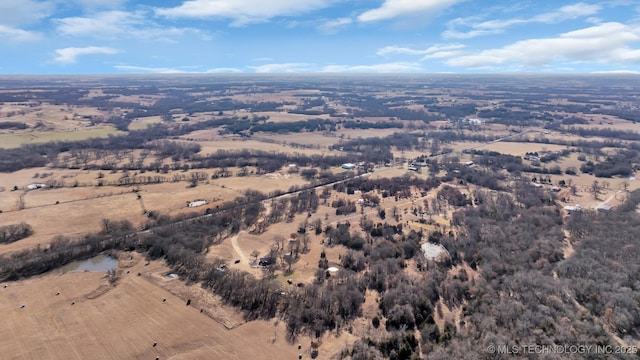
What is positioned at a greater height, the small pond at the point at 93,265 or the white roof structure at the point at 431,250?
the white roof structure at the point at 431,250

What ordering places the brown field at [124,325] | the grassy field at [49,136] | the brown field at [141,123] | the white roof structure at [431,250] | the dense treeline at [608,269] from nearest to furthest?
the brown field at [124,325] → the dense treeline at [608,269] → the white roof structure at [431,250] → the grassy field at [49,136] → the brown field at [141,123]

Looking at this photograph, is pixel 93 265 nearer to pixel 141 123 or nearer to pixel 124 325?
pixel 124 325

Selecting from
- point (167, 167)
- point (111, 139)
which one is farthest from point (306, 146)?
point (111, 139)

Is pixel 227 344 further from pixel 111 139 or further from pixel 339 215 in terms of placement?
pixel 111 139

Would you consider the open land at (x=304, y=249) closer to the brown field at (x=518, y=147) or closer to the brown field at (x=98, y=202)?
the brown field at (x=98, y=202)

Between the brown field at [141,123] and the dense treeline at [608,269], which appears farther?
the brown field at [141,123]

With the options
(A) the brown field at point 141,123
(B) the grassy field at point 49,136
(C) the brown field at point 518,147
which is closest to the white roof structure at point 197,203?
(B) the grassy field at point 49,136

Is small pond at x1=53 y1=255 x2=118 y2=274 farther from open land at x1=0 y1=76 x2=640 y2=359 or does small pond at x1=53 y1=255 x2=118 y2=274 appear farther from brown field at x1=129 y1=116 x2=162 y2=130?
brown field at x1=129 y1=116 x2=162 y2=130

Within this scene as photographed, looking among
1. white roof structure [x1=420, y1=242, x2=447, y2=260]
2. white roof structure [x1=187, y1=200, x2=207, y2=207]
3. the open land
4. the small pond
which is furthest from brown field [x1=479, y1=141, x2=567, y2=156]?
the small pond

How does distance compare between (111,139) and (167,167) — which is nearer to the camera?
(167,167)
